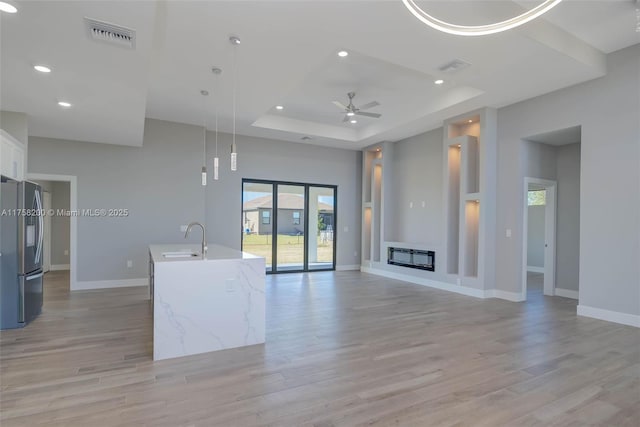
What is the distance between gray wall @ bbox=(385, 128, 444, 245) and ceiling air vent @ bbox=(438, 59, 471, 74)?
3.06m

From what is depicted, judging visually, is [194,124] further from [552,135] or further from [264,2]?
[552,135]

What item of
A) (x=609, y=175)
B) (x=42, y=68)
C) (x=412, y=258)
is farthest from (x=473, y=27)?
(x=412, y=258)

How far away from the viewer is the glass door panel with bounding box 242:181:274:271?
318 inches

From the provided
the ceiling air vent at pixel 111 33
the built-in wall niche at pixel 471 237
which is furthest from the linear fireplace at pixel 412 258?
the ceiling air vent at pixel 111 33

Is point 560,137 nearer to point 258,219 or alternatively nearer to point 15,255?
point 258,219

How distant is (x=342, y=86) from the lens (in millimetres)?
5766

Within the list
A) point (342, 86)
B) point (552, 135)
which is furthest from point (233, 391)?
point (552, 135)

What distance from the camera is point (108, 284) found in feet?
21.1

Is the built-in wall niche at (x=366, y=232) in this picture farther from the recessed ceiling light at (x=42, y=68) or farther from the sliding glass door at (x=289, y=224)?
the recessed ceiling light at (x=42, y=68)

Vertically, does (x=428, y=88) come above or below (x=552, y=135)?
above

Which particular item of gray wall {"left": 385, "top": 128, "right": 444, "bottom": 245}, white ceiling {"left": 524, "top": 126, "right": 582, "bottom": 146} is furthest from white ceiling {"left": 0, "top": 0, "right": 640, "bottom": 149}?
gray wall {"left": 385, "top": 128, "right": 444, "bottom": 245}

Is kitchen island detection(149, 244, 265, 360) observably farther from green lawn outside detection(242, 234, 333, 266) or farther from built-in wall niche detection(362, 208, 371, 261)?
built-in wall niche detection(362, 208, 371, 261)

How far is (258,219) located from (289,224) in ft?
2.67

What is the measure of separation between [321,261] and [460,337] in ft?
17.8
